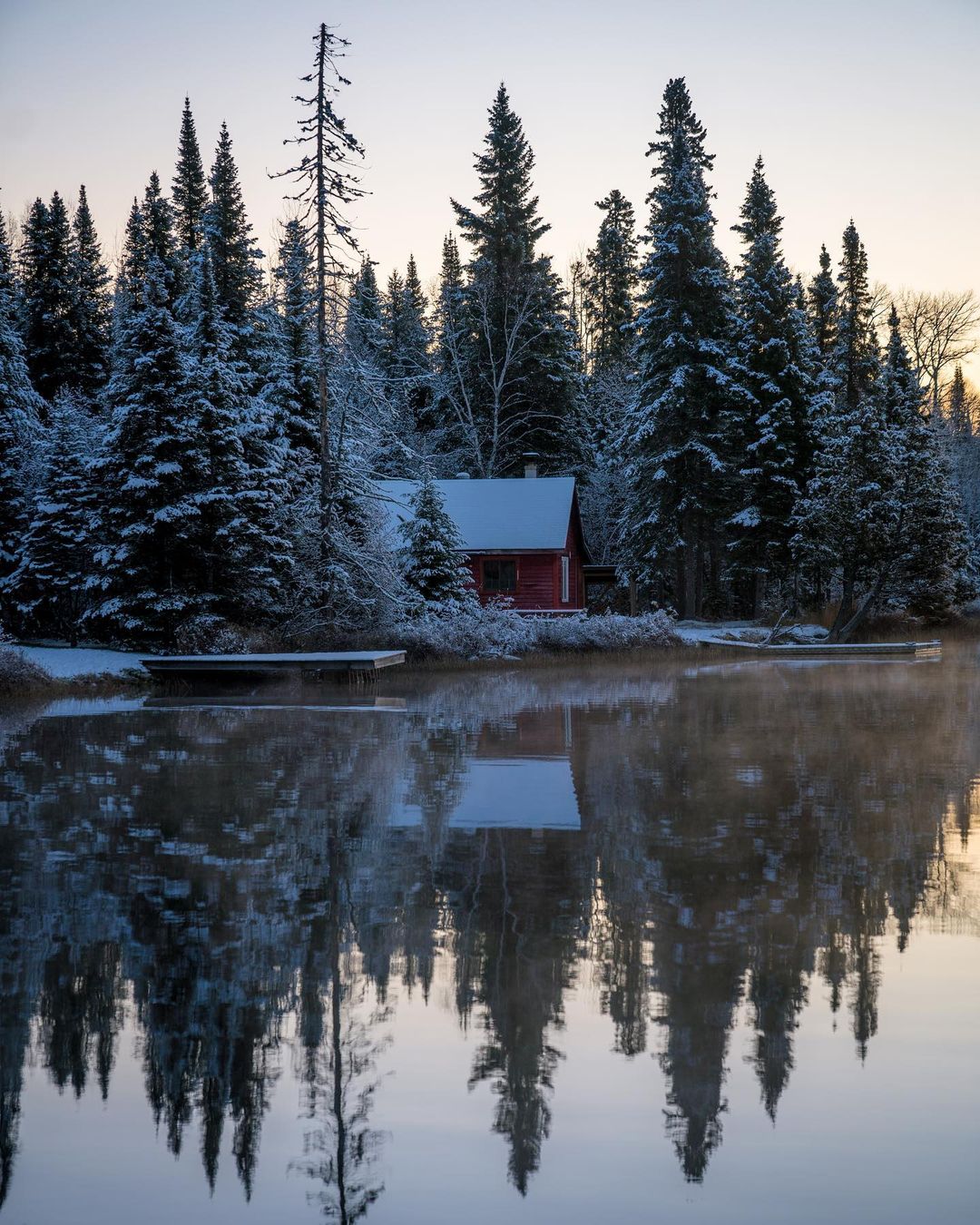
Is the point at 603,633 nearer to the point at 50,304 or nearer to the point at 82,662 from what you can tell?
the point at 82,662

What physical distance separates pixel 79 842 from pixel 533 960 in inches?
→ 171

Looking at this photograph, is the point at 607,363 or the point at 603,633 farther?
the point at 607,363

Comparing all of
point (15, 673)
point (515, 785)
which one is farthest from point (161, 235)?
point (515, 785)

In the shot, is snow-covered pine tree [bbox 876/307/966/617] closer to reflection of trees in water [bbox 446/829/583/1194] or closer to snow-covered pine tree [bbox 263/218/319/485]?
snow-covered pine tree [bbox 263/218/319/485]

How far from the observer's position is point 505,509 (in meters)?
44.3

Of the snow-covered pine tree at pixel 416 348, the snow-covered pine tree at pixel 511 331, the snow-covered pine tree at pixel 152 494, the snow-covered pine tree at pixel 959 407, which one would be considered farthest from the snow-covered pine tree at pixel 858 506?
the snow-covered pine tree at pixel 959 407

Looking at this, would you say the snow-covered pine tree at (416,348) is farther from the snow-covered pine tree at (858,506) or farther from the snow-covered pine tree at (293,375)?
the snow-covered pine tree at (858,506)

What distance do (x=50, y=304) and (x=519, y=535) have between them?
2570cm

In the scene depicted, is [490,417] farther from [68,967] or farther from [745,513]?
[68,967]

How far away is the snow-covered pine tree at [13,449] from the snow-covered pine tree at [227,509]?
24.9ft

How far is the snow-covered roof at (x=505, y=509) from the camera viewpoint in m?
42.8

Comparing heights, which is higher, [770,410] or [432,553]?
[770,410]

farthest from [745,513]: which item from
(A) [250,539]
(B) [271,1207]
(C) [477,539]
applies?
(B) [271,1207]

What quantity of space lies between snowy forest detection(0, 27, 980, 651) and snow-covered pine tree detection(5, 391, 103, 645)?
9cm
